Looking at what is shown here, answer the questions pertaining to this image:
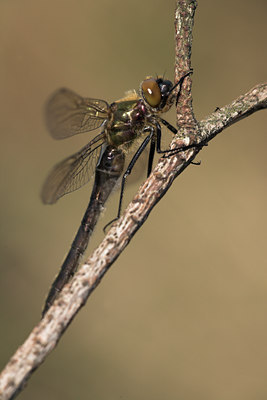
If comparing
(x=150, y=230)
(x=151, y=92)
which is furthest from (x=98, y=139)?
(x=150, y=230)

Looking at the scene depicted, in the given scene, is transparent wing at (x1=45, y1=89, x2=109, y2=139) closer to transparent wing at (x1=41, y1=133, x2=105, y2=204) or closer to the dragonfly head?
transparent wing at (x1=41, y1=133, x2=105, y2=204)

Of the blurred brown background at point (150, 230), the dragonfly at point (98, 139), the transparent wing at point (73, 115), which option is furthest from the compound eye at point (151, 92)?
the blurred brown background at point (150, 230)

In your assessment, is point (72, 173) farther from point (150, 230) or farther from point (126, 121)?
point (150, 230)

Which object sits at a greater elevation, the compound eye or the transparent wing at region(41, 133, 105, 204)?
the compound eye

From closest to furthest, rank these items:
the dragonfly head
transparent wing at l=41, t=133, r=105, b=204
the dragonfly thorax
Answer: the dragonfly head
the dragonfly thorax
transparent wing at l=41, t=133, r=105, b=204

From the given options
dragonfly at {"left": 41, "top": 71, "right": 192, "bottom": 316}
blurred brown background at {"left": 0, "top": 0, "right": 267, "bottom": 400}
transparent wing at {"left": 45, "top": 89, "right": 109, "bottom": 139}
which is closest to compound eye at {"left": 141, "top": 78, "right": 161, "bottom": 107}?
dragonfly at {"left": 41, "top": 71, "right": 192, "bottom": 316}

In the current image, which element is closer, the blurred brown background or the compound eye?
the compound eye
